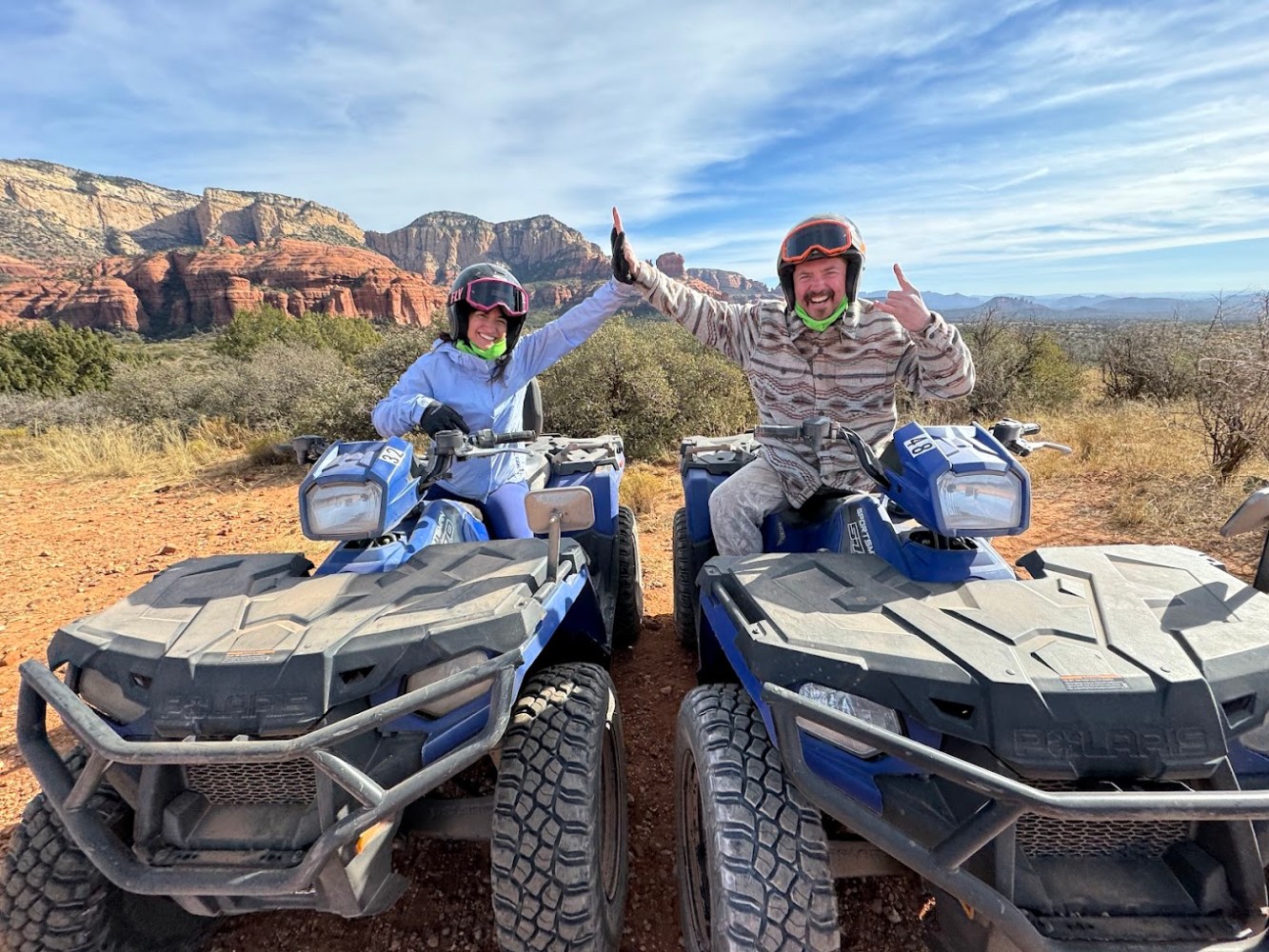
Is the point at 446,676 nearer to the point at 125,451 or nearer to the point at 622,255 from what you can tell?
the point at 622,255

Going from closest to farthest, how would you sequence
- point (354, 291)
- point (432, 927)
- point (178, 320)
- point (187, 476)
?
Answer: point (432, 927) < point (187, 476) < point (178, 320) < point (354, 291)

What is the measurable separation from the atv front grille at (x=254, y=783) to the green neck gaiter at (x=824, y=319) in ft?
7.30

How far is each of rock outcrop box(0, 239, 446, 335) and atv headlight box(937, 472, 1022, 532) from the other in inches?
2976

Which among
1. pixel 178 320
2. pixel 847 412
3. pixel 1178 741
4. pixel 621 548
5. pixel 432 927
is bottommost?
pixel 432 927

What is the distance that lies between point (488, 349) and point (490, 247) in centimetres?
11409

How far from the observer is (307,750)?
3.82ft

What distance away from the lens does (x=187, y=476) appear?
8.21 meters

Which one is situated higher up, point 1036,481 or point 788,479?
point 788,479

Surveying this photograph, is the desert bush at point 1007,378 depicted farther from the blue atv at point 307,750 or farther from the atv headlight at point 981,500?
the blue atv at point 307,750

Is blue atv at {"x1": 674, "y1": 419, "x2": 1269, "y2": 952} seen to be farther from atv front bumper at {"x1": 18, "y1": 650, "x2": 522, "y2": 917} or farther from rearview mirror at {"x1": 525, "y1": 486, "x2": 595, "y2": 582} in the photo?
atv front bumper at {"x1": 18, "y1": 650, "x2": 522, "y2": 917}

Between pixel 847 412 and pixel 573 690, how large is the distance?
1.66 meters

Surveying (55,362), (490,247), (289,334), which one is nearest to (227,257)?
(490,247)

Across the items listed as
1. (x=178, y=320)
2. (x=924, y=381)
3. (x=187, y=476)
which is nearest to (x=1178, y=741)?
(x=924, y=381)

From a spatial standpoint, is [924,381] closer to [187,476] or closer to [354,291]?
[187,476]
